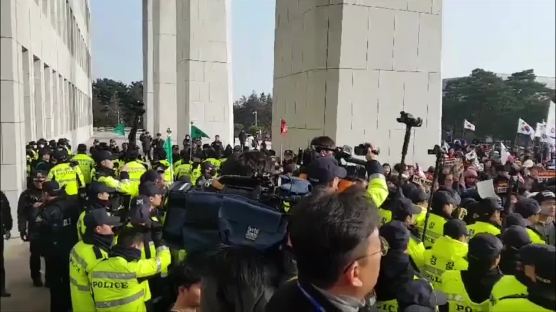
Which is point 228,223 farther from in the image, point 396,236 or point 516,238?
point 516,238

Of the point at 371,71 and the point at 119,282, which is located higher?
the point at 371,71

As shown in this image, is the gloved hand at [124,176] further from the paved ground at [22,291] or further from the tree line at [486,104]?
the paved ground at [22,291]

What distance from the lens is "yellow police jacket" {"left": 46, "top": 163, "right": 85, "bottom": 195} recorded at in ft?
24.9

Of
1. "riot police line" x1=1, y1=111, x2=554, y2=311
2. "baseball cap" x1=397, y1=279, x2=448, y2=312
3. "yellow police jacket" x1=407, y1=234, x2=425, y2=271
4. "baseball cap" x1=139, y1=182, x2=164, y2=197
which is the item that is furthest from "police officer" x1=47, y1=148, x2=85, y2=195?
"baseball cap" x1=397, y1=279, x2=448, y2=312

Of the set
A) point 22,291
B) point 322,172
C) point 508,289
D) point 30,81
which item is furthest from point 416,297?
point 30,81

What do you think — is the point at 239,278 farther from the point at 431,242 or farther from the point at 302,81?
the point at 302,81

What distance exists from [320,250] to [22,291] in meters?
6.92

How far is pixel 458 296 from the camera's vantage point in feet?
11.7

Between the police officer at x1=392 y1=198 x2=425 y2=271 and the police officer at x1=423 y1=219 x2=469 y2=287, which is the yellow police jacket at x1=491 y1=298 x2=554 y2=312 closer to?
the police officer at x1=423 y1=219 x2=469 y2=287

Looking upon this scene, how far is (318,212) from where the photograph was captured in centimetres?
A: 159

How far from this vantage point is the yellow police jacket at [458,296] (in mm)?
3482

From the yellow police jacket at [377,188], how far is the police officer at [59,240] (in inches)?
148

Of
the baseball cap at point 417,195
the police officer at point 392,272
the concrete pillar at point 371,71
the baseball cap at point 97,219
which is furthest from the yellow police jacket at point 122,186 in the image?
the concrete pillar at point 371,71

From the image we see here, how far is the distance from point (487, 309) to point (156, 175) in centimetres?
441
